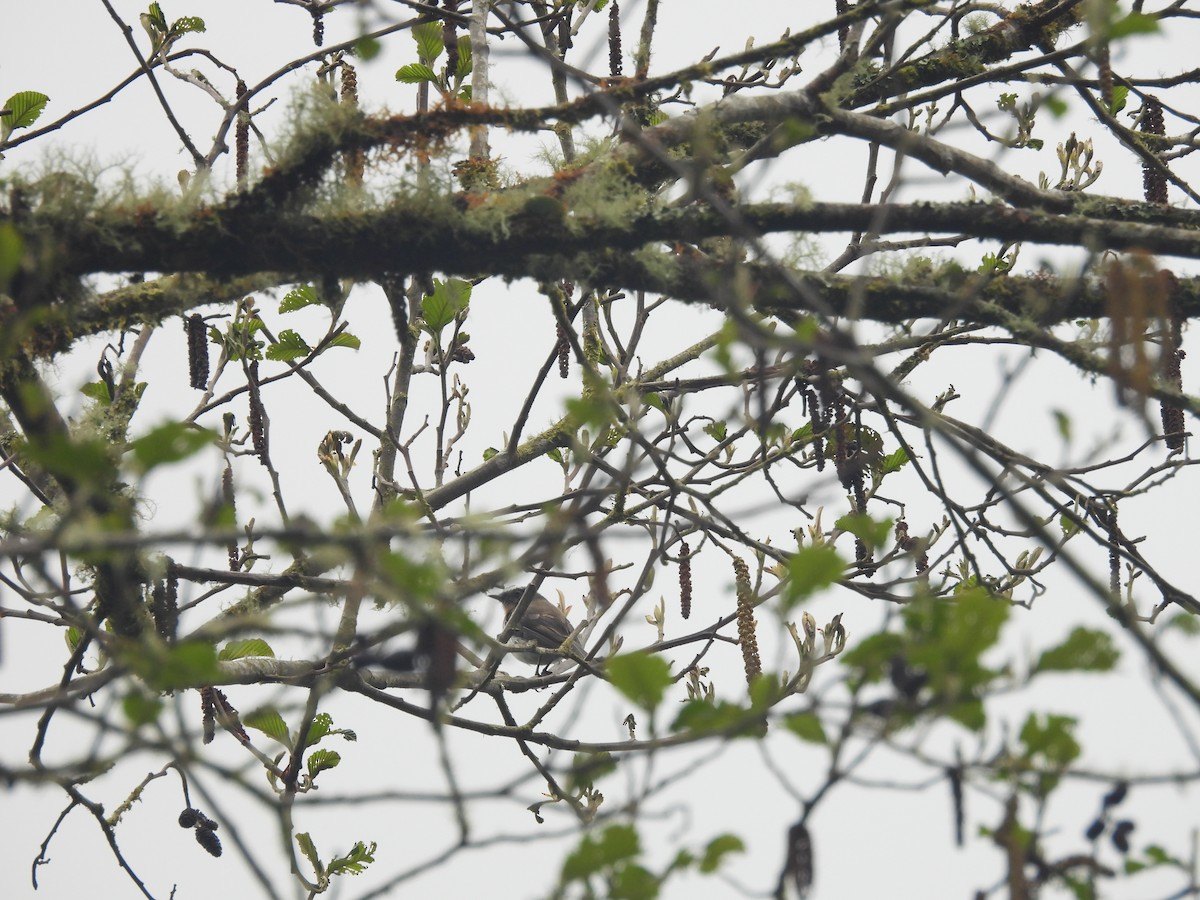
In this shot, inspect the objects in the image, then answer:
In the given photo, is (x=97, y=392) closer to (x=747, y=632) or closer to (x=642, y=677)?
(x=747, y=632)

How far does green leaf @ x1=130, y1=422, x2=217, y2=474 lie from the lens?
1333 mm

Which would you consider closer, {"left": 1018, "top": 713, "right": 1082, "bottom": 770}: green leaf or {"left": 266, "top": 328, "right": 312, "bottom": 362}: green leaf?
{"left": 1018, "top": 713, "right": 1082, "bottom": 770}: green leaf

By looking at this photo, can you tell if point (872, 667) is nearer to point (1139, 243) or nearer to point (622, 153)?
point (1139, 243)

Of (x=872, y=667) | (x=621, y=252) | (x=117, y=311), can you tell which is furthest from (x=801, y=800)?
(x=117, y=311)

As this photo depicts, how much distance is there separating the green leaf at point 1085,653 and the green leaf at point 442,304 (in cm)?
273

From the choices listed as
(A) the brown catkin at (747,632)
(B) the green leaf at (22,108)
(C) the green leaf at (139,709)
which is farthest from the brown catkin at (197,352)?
(C) the green leaf at (139,709)

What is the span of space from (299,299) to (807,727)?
10.1 feet

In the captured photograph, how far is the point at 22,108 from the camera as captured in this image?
13.6 ft

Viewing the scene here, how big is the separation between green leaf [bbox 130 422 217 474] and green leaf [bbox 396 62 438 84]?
3568 mm

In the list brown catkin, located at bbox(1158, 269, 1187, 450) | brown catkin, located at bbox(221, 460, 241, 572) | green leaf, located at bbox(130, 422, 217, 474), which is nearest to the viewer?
green leaf, located at bbox(130, 422, 217, 474)

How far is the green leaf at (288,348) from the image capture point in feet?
13.5

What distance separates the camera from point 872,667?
152 centimetres

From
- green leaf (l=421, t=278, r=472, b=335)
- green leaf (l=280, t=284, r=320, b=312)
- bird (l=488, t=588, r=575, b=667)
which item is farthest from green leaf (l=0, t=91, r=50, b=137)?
bird (l=488, t=588, r=575, b=667)

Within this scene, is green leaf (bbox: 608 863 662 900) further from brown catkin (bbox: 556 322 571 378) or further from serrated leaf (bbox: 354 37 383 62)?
brown catkin (bbox: 556 322 571 378)
